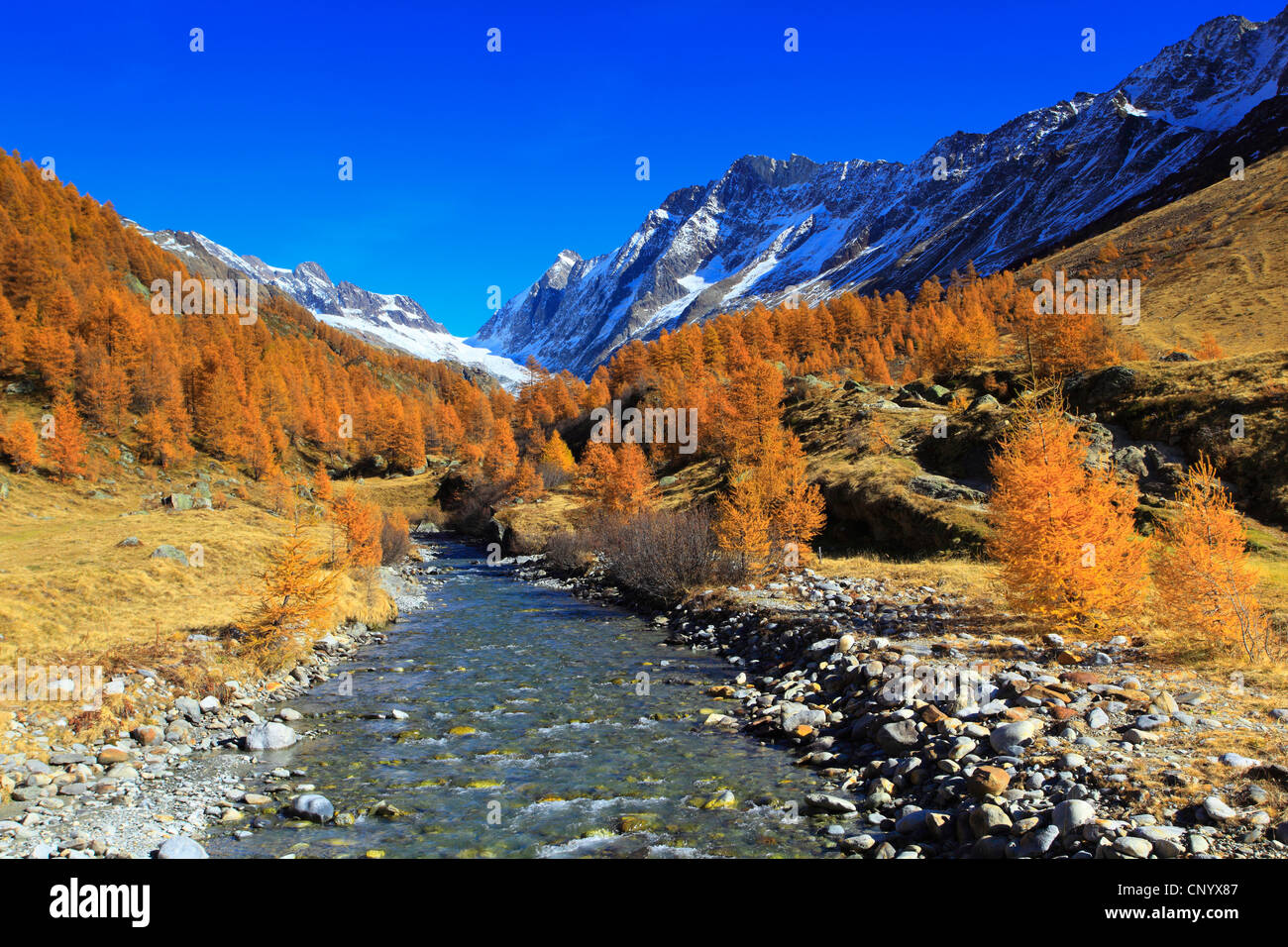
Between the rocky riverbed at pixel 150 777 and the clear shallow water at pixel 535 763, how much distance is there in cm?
79

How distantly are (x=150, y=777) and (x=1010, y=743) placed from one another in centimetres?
1628

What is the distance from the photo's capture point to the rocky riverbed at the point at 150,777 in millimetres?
10367

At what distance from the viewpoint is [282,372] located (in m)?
128

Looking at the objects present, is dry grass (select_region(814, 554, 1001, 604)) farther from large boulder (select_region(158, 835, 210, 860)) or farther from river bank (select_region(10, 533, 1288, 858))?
large boulder (select_region(158, 835, 210, 860))

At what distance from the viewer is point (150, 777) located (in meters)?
13.2

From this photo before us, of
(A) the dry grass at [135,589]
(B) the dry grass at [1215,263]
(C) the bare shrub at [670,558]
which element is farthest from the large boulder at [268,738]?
(B) the dry grass at [1215,263]

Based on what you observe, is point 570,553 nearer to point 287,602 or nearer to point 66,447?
point 287,602

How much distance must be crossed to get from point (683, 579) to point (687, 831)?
75.2 ft

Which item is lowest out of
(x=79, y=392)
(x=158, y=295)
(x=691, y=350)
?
(x=79, y=392)

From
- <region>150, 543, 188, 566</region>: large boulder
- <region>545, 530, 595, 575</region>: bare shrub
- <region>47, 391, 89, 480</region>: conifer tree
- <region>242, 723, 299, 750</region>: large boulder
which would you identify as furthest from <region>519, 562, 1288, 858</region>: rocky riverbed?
<region>47, 391, 89, 480</region>: conifer tree

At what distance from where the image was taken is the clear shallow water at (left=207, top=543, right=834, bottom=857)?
36.6 ft
